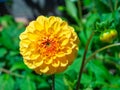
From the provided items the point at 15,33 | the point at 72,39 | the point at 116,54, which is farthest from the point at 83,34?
the point at 72,39

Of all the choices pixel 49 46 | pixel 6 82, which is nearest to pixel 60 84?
pixel 6 82

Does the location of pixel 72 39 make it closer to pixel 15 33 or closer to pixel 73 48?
pixel 73 48

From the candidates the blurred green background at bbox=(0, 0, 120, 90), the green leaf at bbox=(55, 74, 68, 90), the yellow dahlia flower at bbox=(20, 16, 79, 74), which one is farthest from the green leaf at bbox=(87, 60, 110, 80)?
the yellow dahlia flower at bbox=(20, 16, 79, 74)

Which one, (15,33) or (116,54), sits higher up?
(15,33)

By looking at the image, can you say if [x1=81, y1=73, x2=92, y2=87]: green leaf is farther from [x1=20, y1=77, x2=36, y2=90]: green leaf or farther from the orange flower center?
the orange flower center

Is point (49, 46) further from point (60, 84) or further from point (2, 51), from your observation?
point (2, 51)

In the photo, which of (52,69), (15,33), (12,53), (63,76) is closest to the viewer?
(52,69)

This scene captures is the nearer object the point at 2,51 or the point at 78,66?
the point at 78,66
